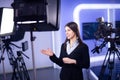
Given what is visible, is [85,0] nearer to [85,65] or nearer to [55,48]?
[55,48]

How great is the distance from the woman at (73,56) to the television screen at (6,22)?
796mm

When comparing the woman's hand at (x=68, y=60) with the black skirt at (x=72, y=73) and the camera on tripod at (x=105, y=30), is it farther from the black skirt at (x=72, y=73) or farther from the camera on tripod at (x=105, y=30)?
the camera on tripod at (x=105, y=30)

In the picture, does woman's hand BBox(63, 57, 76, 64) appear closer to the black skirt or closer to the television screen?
the black skirt

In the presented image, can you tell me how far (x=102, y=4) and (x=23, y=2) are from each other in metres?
3.79

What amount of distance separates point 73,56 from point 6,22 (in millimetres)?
1120

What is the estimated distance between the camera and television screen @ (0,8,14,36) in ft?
8.36

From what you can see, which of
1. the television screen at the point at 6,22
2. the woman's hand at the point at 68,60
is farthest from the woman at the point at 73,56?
the television screen at the point at 6,22

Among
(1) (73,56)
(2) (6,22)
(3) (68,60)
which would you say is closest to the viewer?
(3) (68,60)

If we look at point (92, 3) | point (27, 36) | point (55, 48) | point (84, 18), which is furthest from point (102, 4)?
point (27, 36)

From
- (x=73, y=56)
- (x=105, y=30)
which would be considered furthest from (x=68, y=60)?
(x=105, y=30)

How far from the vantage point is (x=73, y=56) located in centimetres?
216

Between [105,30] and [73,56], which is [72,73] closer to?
[73,56]

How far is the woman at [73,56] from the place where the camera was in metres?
2.12

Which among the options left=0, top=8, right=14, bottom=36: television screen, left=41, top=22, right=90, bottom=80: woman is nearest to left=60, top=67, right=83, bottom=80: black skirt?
left=41, top=22, right=90, bottom=80: woman
